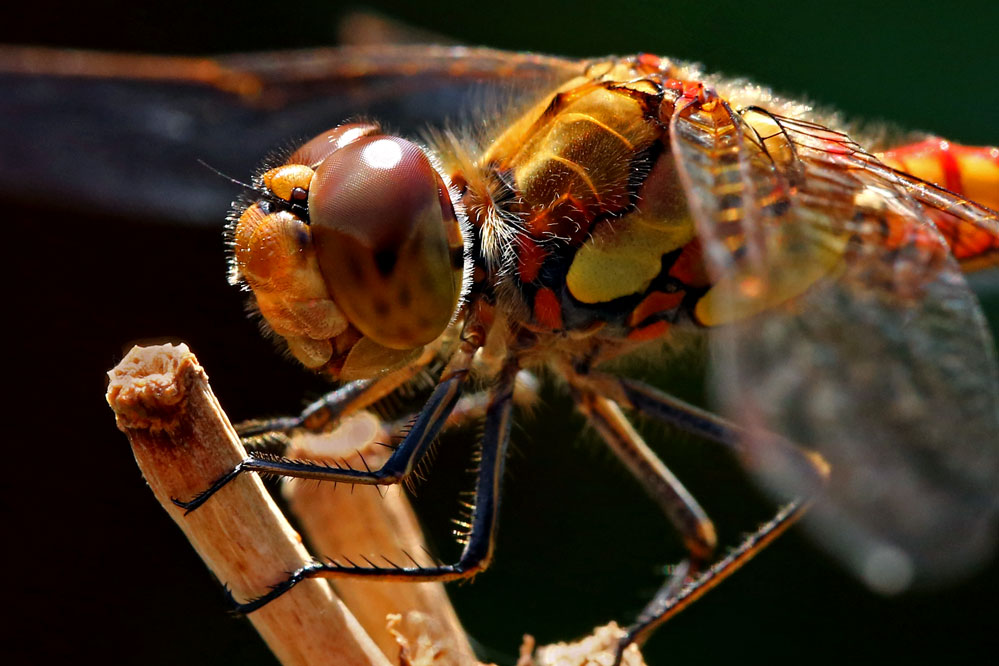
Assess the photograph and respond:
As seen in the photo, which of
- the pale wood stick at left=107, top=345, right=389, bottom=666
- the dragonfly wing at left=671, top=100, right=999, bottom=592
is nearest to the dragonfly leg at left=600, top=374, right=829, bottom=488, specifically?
the dragonfly wing at left=671, top=100, right=999, bottom=592

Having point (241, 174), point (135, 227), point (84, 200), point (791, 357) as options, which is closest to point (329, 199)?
point (791, 357)

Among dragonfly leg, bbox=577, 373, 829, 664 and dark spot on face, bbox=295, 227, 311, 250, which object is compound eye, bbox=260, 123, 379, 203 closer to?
dark spot on face, bbox=295, 227, 311, 250

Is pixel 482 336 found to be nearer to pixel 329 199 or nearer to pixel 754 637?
pixel 329 199

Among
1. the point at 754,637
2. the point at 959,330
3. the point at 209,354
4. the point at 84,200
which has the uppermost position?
the point at 84,200

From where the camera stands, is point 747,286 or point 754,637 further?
point 754,637

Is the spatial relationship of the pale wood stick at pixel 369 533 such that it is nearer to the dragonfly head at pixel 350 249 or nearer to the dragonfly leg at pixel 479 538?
the dragonfly leg at pixel 479 538

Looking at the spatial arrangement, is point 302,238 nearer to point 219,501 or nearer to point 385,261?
point 385,261

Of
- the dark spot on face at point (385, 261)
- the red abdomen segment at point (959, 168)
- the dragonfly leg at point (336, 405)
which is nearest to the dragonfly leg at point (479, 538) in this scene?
the dragonfly leg at point (336, 405)
